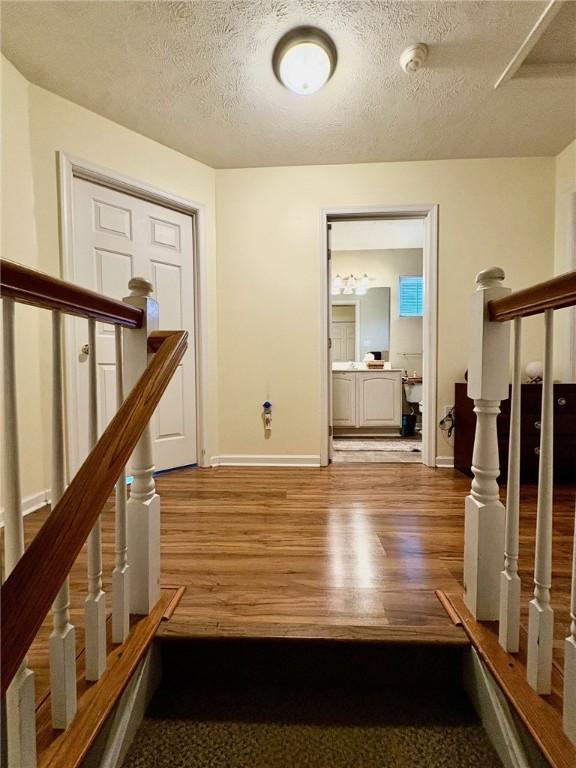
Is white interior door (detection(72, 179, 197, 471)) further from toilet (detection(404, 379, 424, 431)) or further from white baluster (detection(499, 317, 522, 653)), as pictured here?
toilet (detection(404, 379, 424, 431))

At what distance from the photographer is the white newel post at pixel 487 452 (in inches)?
39.1

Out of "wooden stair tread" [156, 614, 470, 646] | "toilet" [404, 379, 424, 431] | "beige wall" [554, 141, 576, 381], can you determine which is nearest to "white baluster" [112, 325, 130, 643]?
"wooden stair tread" [156, 614, 470, 646]

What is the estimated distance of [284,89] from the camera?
1973mm

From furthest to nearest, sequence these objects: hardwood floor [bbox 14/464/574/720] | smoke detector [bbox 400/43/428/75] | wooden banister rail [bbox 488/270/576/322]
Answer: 1. smoke detector [bbox 400/43/428/75]
2. hardwood floor [bbox 14/464/574/720]
3. wooden banister rail [bbox 488/270/576/322]

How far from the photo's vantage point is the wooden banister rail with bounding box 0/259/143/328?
0.56 metres

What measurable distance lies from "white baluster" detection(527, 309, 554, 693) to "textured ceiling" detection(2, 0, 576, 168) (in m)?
1.76

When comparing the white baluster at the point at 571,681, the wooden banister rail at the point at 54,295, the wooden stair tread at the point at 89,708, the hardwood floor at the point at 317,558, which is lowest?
the hardwood floor at the point at 317,558

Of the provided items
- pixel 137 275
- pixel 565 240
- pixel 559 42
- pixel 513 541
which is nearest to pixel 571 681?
pixel 513 541

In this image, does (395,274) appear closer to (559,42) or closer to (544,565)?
(559,42)

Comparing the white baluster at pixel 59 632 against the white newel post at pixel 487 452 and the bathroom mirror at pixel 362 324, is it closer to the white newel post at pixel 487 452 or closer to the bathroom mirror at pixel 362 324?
the white newel post at pixel 487 452

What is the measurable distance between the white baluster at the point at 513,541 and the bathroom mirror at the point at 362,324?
4.09 m

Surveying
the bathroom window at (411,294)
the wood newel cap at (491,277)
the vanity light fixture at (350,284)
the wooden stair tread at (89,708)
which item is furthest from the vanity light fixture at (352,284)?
the wooden stair tread at (89,708)

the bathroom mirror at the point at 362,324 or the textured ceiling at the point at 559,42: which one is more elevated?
the textured ceiling at the point at 559,42

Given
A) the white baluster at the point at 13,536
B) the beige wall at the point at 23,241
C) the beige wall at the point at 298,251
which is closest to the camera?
the white baluster at the point at 13,536
